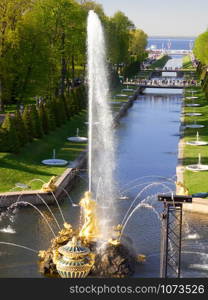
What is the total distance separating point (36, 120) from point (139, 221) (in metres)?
19.6

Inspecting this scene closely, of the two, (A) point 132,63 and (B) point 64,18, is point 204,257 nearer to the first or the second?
(B) point 64,18

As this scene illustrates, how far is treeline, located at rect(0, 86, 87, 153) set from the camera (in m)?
39.6

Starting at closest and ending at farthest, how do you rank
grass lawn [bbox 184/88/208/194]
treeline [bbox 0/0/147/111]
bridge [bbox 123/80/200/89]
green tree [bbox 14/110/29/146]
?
grass lawn [bbox 184/88/208/194] → green tree [bbox 14/110/29/146] → treeline [bbox 0/0/147/111] → bridge [bbox 123/80/200/89]

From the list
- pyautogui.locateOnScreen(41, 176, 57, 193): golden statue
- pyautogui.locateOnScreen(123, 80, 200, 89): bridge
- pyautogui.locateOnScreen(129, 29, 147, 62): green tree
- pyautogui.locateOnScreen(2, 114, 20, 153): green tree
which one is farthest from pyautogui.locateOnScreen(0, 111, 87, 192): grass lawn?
pyautogui.locateOnScreen(129, 29, 147, 62): green tree

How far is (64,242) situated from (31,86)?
107 ft

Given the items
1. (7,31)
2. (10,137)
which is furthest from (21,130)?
(7,31)

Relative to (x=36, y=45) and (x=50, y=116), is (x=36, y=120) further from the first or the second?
(x=36, y=45)

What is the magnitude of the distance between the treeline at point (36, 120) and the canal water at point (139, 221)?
5.22 meters

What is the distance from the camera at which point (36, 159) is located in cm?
3984

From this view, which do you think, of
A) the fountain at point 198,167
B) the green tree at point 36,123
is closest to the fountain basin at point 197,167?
the fountain at point 198,167

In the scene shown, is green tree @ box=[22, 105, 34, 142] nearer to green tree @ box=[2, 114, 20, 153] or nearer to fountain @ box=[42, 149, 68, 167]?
green tree @ box=[2, 114, 20, 153]

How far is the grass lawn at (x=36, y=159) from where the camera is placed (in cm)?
3488

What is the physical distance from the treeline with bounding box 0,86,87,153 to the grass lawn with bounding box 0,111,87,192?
58 cm

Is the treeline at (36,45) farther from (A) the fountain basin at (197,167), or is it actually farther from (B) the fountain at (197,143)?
(A) the fountain basin at (197,167)
